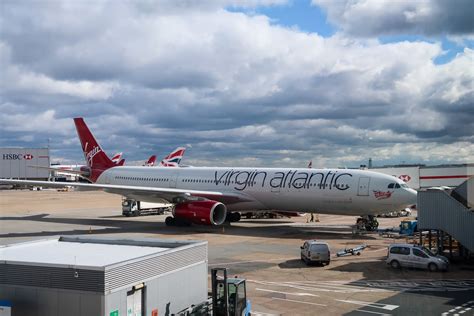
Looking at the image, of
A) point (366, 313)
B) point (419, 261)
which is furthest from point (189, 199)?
point (366, 313)

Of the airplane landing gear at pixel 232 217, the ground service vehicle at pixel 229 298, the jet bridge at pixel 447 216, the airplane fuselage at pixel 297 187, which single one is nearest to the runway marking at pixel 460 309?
the ground service vehicle at pixel 229 298

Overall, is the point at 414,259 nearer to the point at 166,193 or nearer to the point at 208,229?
the point at 208,229

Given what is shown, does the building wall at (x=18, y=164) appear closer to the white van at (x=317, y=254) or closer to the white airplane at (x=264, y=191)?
the white airplane at (x=264, y=191)

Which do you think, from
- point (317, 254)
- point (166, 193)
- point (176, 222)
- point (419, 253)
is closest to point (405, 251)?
point (419, 253)

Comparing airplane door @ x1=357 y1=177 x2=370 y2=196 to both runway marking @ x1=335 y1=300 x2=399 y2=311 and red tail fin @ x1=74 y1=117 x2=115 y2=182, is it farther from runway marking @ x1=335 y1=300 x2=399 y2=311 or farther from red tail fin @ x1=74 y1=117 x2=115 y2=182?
red tail fin @ x1=74 y1=117 x2=115 y2=182

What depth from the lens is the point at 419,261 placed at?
25484mm

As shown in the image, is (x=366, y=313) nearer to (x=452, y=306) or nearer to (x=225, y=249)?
(x=452, y=306)

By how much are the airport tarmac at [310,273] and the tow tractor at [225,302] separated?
1.82 m

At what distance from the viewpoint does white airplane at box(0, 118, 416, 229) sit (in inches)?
1407

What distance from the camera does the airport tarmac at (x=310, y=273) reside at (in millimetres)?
18406

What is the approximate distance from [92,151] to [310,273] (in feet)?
127

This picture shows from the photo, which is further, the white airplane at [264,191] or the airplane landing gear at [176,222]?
the airplane landing gear at [176,222]

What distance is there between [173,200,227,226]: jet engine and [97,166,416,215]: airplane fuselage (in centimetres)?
320

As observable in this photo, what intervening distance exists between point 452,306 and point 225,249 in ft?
51.1
